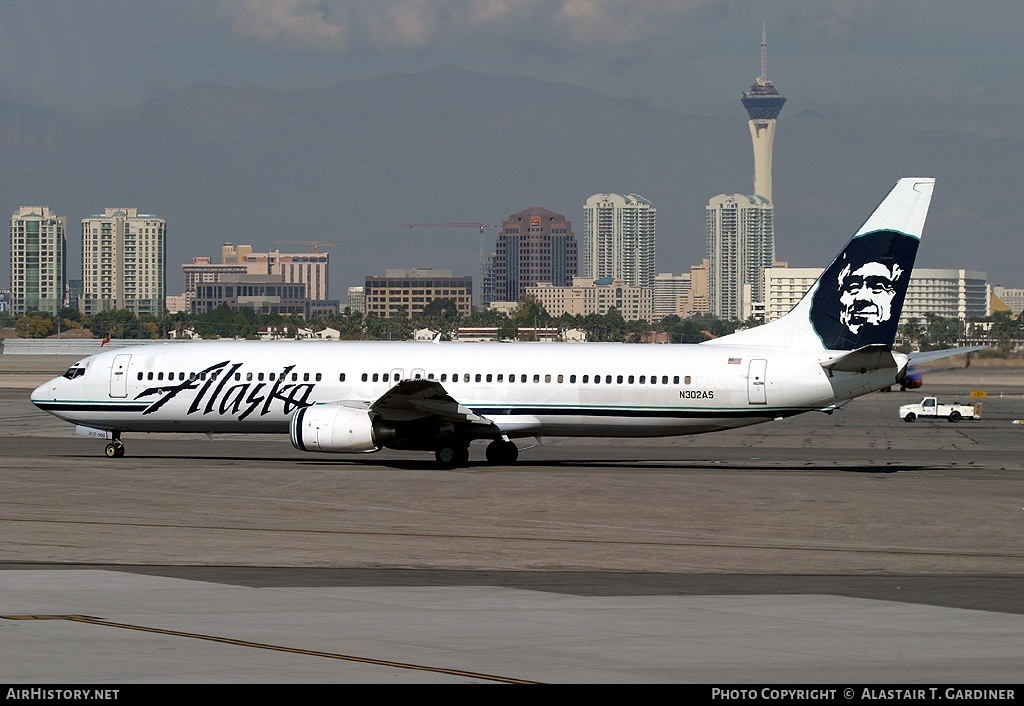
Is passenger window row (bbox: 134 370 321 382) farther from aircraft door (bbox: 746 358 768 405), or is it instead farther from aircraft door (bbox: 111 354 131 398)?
aircraft door (bbox: 746 358 768 405)

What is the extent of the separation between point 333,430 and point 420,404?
2607 mm

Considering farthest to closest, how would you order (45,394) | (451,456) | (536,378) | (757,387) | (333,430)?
(45,394)
(536,378)
(451,456)
(757,387)
(333,430)

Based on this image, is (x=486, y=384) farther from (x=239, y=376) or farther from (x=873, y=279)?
(x=873, y=279)

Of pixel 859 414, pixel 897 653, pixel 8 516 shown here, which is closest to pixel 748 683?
pixel 897 653

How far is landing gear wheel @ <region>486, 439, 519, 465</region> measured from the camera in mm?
42906

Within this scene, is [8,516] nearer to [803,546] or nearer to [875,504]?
[803,546]

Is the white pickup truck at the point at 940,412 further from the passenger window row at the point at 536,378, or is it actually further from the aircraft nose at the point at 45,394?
the aircraft nose at the point at 45,394

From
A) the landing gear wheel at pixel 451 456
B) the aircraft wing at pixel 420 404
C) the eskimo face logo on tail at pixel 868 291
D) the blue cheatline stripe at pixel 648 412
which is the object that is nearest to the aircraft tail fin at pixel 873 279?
the eskimo face logo on tail at pixel 868 291

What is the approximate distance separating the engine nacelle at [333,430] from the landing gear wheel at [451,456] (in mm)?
2190

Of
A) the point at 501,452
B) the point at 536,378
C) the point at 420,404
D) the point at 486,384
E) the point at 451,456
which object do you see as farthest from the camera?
the point at 501,452

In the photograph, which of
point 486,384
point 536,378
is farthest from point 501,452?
point 536,378

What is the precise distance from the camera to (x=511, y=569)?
22.5 m

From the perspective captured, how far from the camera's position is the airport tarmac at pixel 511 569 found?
542 inches
